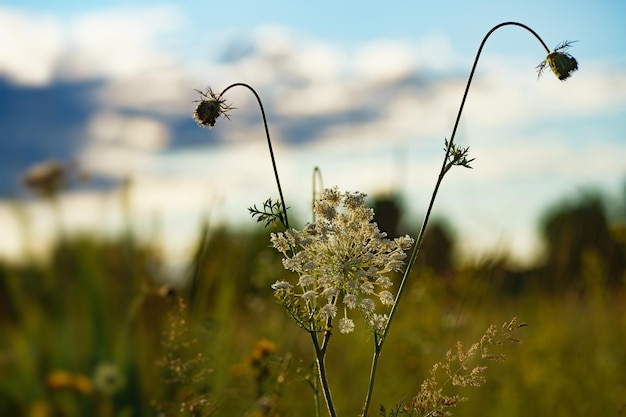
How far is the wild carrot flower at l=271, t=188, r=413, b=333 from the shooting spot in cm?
142

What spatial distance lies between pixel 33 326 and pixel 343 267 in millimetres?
2815

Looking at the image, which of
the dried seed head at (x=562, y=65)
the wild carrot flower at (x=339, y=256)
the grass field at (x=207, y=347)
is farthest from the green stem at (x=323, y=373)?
the grass field at (x=207, y=347)

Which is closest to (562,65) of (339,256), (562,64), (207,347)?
(562,64)

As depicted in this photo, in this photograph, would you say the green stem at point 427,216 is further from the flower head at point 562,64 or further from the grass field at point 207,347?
the grass field at point 207,347

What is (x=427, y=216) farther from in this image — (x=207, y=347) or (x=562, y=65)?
(x=207, y=347)

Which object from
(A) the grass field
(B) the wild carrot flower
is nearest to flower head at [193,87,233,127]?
(B) the wild carrot flower

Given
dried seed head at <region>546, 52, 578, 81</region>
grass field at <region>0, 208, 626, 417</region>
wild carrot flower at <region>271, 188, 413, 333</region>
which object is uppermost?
dried seed head at <region>546, 52, 578, 81</region>

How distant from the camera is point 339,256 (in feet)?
4.76

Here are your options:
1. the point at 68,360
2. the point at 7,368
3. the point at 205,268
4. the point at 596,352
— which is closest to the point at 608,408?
the point at 596,352

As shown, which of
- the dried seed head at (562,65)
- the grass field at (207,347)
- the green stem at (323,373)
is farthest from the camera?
the grass field at (207,347)

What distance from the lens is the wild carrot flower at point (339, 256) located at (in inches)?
56.1

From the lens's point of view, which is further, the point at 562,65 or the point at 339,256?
the point at 562,65

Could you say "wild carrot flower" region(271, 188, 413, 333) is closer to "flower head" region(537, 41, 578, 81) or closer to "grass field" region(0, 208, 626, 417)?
"flower head" region(537, 41, 578, 81)

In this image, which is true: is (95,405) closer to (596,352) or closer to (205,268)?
(205,268)
